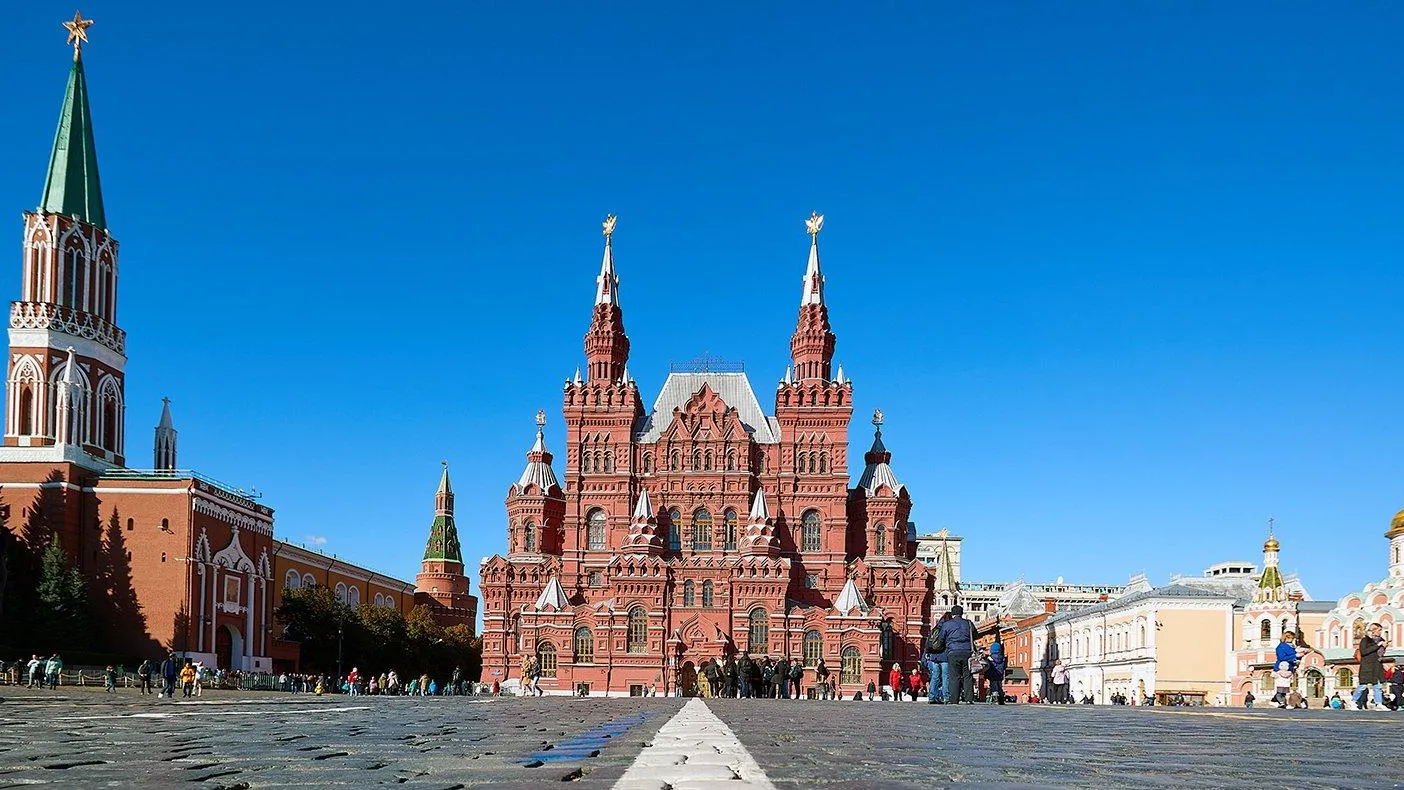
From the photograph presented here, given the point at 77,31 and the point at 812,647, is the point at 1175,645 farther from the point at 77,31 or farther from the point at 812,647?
the point at 77,31

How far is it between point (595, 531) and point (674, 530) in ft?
16.0

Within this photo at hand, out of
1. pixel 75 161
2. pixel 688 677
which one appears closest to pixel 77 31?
pixel 75 161

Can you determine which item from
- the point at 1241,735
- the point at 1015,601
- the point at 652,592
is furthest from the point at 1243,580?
the point at 1241,735

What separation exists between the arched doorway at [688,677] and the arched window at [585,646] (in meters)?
5.16

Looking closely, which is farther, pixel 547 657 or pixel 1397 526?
pixel 547 657

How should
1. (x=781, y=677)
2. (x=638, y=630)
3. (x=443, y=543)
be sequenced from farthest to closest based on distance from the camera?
(x=443, y=543)
(x=638, y=630)
(x=781, y=677)

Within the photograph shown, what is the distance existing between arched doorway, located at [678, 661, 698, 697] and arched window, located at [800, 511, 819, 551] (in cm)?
974

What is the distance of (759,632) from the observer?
8031cm

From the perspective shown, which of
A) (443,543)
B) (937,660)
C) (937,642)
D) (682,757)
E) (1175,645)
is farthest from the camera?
(443,543)

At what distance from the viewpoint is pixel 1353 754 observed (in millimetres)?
8031

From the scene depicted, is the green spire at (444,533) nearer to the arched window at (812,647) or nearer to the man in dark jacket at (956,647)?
the arched window at (812,647)

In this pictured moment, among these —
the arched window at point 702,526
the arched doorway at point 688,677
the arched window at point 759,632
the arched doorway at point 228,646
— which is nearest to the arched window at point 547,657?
the arched doorway at point 688,677

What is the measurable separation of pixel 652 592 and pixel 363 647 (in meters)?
18.5

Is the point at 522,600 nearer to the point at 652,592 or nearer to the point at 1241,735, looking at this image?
the point at 652,592
